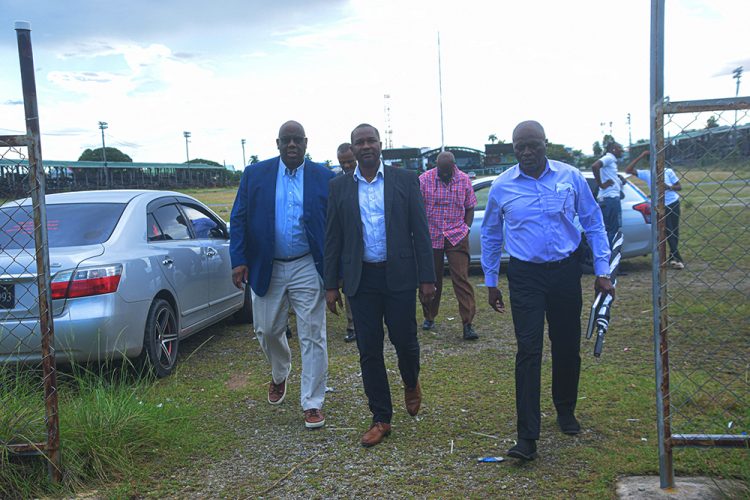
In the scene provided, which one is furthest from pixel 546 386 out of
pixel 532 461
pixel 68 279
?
pixel 68 279

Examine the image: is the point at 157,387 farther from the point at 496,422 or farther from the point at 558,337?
the point at 558,337

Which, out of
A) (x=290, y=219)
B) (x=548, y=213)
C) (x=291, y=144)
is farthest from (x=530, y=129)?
(x=290, y=219)

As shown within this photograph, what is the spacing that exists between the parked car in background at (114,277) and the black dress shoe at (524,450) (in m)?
2.54

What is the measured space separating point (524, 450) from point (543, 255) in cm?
114

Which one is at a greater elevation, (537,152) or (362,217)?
(537,152)

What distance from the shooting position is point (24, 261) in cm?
539

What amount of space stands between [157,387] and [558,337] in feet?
11.0

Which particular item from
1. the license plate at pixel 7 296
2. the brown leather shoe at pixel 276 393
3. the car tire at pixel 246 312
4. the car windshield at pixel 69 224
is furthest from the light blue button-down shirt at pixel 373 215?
the car tire at pixel 246 312

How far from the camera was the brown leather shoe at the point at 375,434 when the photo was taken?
176 inches

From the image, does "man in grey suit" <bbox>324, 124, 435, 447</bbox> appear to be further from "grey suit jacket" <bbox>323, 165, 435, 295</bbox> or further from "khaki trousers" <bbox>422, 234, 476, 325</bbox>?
"khaki trousers" <bbox>422, 234, 476, 325</bbox>

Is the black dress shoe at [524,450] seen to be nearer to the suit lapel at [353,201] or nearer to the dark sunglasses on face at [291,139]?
the suit lapel at [353,201]

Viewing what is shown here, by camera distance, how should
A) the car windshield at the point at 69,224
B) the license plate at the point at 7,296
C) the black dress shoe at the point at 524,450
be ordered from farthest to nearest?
the car windshield at the point at 69,224 < the license plate at the point at 7,296 < the black dress shoe at the point at 524,450

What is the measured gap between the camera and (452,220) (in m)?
7.39

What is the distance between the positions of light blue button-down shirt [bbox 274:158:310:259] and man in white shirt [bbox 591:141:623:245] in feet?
21.2
